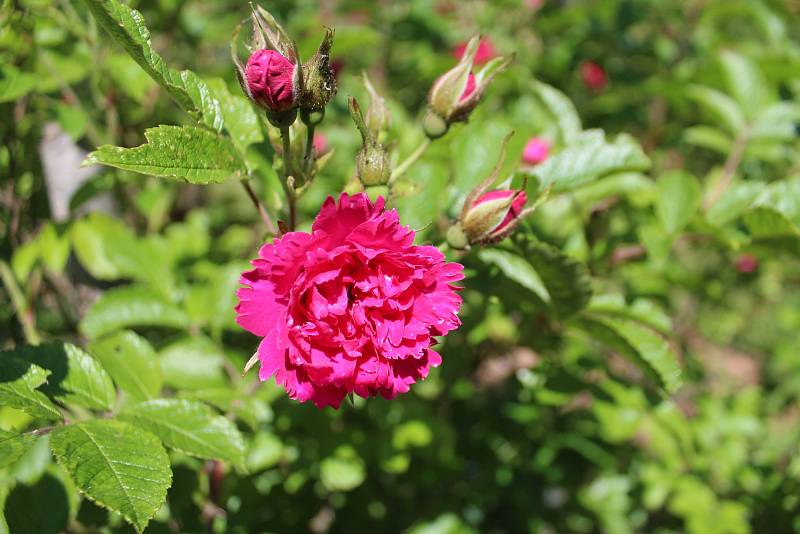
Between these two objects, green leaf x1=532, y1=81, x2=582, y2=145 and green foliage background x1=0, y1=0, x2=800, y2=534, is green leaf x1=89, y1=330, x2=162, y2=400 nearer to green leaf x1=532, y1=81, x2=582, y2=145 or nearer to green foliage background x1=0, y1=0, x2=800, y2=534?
green foliage background x1=0, y1=0, x2=800, y2=534

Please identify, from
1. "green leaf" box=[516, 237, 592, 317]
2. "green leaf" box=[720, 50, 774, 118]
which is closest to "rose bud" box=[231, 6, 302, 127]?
"green leaf" box=[516, 237, 592, 317]

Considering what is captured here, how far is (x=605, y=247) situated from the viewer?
135cm

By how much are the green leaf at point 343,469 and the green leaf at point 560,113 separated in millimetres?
846

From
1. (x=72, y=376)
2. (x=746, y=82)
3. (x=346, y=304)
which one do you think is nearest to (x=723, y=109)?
(x=746, y=82)

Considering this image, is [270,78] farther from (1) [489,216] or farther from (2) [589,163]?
(2) [589,163]

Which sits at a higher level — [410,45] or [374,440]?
[410,45]

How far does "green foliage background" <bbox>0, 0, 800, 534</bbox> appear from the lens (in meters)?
0.90

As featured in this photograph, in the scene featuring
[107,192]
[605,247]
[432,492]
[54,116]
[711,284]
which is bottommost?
[432,492]

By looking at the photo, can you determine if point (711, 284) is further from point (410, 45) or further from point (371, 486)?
point (410, 45)

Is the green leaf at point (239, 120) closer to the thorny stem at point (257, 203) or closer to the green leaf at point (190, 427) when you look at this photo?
the thorny stem at point (257, 203)

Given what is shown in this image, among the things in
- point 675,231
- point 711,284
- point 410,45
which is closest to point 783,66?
point 711,284

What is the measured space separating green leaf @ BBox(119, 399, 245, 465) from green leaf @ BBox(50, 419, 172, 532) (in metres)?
0.05

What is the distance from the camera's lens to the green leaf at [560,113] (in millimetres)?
Answer: 1472

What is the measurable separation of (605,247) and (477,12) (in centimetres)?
170
